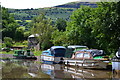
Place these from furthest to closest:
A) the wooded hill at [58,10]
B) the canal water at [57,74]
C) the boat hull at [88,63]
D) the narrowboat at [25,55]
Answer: the narrowboat at [25,55]
the boat hull at [88,63]
the canal water at [57,74]
the wooded hill at [58,10]

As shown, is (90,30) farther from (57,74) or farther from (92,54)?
(57,74)

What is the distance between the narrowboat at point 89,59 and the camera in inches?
561

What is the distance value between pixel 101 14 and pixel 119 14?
5.30 feet

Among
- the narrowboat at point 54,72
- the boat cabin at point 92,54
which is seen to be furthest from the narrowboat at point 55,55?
the narrowboat at point 54,72

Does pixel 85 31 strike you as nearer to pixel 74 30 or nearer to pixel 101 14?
pixel 74 30

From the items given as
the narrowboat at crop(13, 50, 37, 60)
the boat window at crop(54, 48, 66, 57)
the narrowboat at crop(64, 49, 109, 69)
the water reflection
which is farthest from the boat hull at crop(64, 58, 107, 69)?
the narrowboat at crop(13, 50, 37, 60)

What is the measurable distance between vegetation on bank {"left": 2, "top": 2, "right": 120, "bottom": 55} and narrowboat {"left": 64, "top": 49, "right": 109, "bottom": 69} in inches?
67.8

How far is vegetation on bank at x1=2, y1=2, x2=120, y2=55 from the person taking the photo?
1571cm

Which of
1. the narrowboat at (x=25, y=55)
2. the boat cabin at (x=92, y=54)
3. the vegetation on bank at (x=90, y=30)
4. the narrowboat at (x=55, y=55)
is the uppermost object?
the vegetation on bank at (x=90, y=30)

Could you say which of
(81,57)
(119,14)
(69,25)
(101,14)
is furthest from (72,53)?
(69,25)

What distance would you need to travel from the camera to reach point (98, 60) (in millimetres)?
14188

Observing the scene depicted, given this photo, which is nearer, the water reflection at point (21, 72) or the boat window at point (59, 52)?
the water reflection at point (21, 72)

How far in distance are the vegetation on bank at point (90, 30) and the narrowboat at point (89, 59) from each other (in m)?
1.72

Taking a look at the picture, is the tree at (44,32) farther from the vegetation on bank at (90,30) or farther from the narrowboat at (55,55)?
the narrowboat at (55,55)
